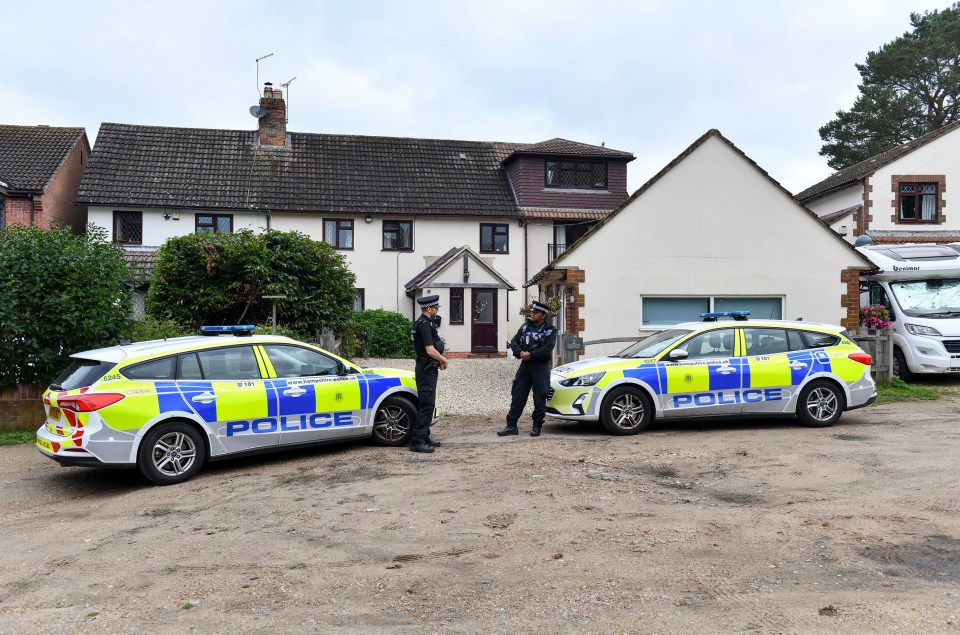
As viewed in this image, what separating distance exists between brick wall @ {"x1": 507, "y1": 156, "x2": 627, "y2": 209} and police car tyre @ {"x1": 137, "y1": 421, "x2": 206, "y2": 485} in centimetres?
2272

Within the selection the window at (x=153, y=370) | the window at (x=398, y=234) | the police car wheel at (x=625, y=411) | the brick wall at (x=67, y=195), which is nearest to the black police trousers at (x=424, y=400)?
the police car wheel at (x=625, y=411)

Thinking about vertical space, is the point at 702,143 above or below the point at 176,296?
above

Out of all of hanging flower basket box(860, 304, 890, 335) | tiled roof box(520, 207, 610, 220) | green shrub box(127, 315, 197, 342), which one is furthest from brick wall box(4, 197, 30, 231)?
hanging flower basket box(860, 304, 890, 335)

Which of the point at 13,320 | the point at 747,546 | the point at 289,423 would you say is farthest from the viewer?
the point at 13,320

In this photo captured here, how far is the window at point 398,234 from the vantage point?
29234 mm

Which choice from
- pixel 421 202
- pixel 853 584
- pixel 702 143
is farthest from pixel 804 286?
pixel 421 202

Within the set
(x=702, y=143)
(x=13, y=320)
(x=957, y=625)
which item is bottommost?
(x=957, y=625)

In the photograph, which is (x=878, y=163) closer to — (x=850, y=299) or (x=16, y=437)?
(x=850, y=299)

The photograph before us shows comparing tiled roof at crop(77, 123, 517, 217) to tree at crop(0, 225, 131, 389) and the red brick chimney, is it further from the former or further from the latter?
tree at crop(0, 225, 131, 389)

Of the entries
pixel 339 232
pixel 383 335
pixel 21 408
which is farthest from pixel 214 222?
pixel 21 408

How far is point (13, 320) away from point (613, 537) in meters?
8.60

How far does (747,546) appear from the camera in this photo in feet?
18.4

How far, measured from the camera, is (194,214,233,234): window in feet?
91.5

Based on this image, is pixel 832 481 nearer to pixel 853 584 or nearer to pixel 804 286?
pixel 853 584
